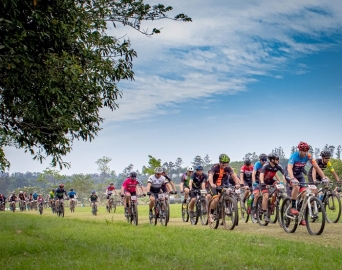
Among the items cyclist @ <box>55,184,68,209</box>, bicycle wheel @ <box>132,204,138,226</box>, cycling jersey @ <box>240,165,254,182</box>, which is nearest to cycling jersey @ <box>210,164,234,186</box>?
cycling jersey @ <box>240,165,254,182</box>

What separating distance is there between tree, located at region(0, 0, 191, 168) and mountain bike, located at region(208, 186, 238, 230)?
15.4 ft

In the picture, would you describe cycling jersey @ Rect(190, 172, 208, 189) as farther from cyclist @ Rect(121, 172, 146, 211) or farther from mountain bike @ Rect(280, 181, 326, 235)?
mountain bike @ Rect(280, 181, 326, 235)

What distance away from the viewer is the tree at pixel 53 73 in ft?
36.0

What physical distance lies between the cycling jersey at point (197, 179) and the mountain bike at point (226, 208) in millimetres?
Answer: 3083

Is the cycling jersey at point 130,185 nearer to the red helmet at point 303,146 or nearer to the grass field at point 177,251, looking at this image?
the grass field at point 177,251

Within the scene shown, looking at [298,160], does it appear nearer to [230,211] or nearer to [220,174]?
[230,211]

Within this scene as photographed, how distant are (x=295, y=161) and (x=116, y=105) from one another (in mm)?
5765

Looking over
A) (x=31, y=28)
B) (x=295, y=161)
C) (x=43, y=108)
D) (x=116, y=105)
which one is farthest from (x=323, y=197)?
(x=31, y=28)

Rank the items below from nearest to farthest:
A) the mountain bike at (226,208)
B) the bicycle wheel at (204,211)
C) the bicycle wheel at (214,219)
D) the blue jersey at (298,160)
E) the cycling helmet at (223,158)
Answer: the blue jersey at (298,160) < the mountain bike at (226,208) < the bicycle wheel at (214,219) < the cycling helmet at (223,158) < the bicycle wheel at (204,211)

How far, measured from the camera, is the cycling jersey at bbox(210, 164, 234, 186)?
57.5 ft

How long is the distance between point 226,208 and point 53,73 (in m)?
7.74

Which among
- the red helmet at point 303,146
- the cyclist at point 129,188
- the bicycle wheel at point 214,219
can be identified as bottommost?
the bicycle wheel at point 214,219

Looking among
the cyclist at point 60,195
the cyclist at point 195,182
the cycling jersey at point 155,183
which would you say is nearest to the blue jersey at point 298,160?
the cyclist at point 195,182

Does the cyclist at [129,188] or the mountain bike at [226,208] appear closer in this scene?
the mountain bike at [226,208]
